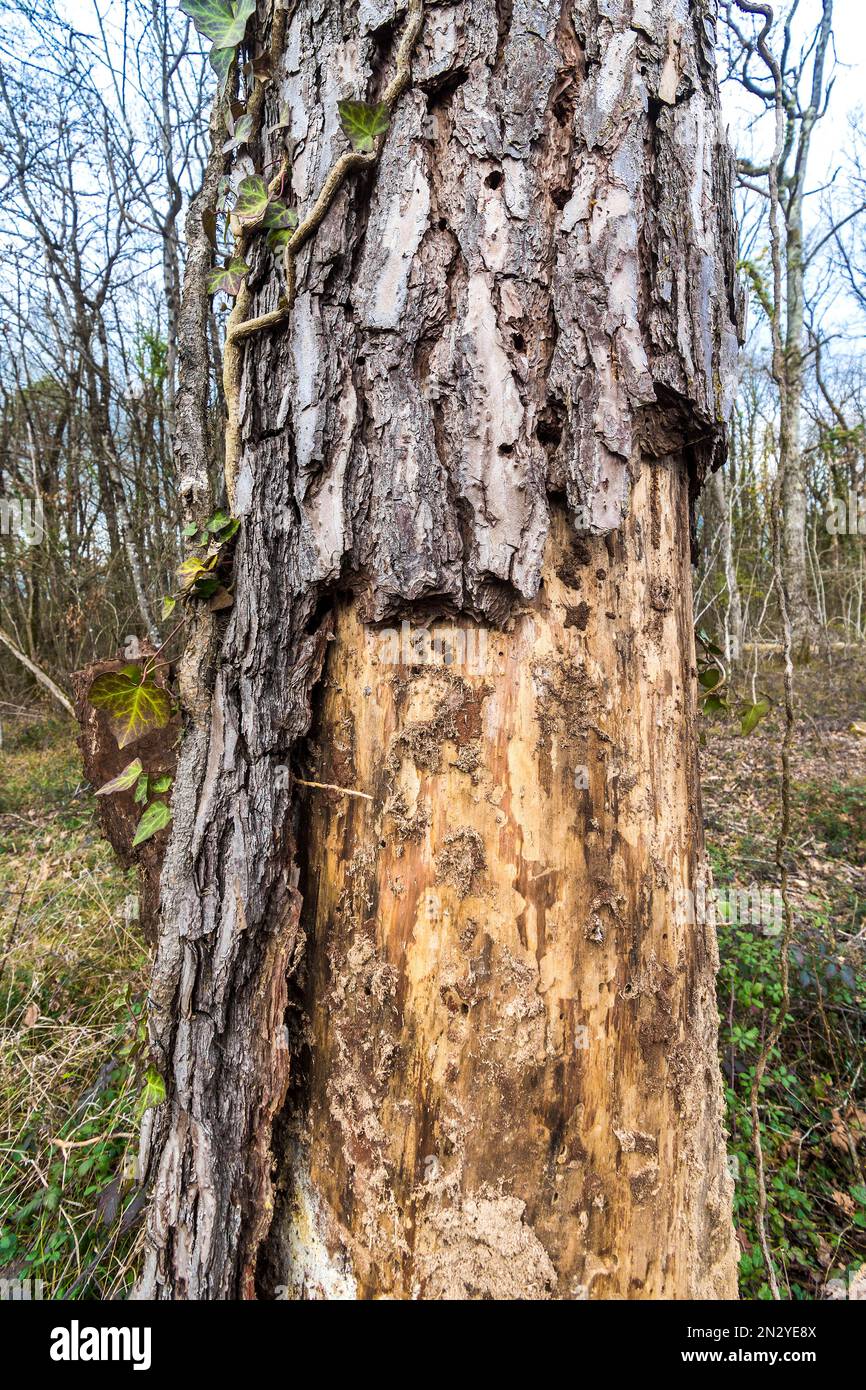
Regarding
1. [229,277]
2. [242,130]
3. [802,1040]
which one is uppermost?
[242,130]

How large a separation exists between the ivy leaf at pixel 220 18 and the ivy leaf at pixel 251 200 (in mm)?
277

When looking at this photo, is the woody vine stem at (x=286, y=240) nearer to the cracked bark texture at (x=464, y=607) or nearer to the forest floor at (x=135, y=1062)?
the cracked bark texture at (x=464, y=607)

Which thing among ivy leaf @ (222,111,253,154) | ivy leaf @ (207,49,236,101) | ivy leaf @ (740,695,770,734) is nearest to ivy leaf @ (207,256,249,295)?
ivy leaf @ (222,111,253,154)

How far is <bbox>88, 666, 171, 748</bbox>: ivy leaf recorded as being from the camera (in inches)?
46.4

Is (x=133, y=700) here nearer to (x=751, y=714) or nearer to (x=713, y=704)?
(x=713, y=704)

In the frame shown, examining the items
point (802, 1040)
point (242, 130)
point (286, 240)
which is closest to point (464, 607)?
point (286, 240)

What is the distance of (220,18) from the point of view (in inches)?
43.3

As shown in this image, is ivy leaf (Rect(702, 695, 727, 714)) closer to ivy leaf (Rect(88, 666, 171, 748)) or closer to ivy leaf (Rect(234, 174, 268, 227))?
ivy leaf (Rect(88, 666, 171, 748))

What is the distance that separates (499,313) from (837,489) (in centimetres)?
1685

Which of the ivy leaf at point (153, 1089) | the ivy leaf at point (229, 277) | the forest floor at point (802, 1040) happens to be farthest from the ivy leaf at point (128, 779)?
the forest floor at point (802, 1040)

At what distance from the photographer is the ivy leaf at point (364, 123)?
3.03ft

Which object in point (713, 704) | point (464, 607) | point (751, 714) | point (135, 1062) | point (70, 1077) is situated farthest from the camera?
point (70, 1077)

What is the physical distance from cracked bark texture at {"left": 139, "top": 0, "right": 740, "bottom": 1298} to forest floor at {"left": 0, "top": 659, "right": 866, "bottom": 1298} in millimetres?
478

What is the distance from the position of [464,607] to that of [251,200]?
74 cm
